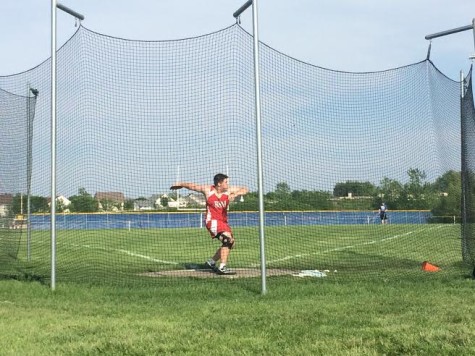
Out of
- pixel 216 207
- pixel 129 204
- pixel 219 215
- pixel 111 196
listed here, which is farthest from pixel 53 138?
pixel 219 215

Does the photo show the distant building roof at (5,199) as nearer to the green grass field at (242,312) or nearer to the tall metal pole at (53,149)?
the green grass field at (242,312)

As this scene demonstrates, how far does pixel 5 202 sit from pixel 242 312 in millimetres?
6715

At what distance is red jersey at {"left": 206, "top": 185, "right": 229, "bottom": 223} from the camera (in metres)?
10.4

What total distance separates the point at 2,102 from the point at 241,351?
825cm

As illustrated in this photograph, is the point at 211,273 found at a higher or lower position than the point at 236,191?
lower

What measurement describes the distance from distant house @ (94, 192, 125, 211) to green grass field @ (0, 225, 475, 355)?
1212 millimetres

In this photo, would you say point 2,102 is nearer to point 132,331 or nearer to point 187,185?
point 187,185

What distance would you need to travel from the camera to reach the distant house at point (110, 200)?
954cm

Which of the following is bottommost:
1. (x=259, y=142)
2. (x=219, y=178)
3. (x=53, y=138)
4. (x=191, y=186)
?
(x=191, y=186)

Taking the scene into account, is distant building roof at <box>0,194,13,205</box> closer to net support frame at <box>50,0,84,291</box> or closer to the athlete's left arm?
net support frame at <box>50,0,84,291</box>

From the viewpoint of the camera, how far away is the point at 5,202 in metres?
11.3

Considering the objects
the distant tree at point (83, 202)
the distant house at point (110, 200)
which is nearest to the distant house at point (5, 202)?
the distant tree at point (83, 202)

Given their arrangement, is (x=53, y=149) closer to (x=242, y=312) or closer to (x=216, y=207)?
(x=216, y=207)

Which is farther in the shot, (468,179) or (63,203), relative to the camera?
(468,179)
